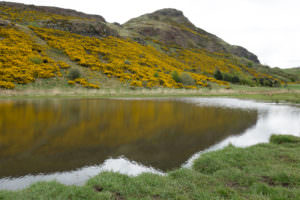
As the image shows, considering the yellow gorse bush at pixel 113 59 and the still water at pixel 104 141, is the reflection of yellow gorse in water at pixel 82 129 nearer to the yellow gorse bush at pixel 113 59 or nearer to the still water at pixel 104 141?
the still water at pixel 104 141

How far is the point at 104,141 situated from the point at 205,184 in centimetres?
543

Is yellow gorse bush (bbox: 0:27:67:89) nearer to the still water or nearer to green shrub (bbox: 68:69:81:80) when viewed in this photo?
green shrub (bbox: 68:69:81:80)

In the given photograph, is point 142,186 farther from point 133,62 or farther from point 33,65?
point 133,62

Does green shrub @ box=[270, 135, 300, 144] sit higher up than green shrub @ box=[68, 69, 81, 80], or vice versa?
green shrub @ box=[68, 69, 81, 80]

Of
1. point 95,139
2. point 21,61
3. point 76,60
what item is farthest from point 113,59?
point 95,139

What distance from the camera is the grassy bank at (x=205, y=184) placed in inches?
173

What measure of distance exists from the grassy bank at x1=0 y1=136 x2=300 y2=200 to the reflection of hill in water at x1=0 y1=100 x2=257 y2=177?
1.45 metres

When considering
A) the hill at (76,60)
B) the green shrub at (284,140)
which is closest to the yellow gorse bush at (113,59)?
the hill at (76,60)

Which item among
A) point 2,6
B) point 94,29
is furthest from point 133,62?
point 2,6

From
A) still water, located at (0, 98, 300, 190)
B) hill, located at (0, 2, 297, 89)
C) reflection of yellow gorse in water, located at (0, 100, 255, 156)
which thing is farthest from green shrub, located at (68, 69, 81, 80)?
still water, located at (0, 98, 300, 190)

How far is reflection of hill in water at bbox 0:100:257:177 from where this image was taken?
269 inches

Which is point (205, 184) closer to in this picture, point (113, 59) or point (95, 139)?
point (95, 139)

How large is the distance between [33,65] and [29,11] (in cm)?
4363

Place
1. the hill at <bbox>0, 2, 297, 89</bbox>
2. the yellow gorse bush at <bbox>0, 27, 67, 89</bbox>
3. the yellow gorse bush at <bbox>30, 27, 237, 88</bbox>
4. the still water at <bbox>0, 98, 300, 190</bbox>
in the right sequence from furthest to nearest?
the yellow gorse bush at <bbox>30, 27, 237, 88</bbox>
the hill at <bbox>0, 2, 297, 89</bbox>
the yellow gorse bush at <bbox>0, 27, 67, 89</bbox>
the still water at <bbox>0, 98, 300, 190</bbox>
